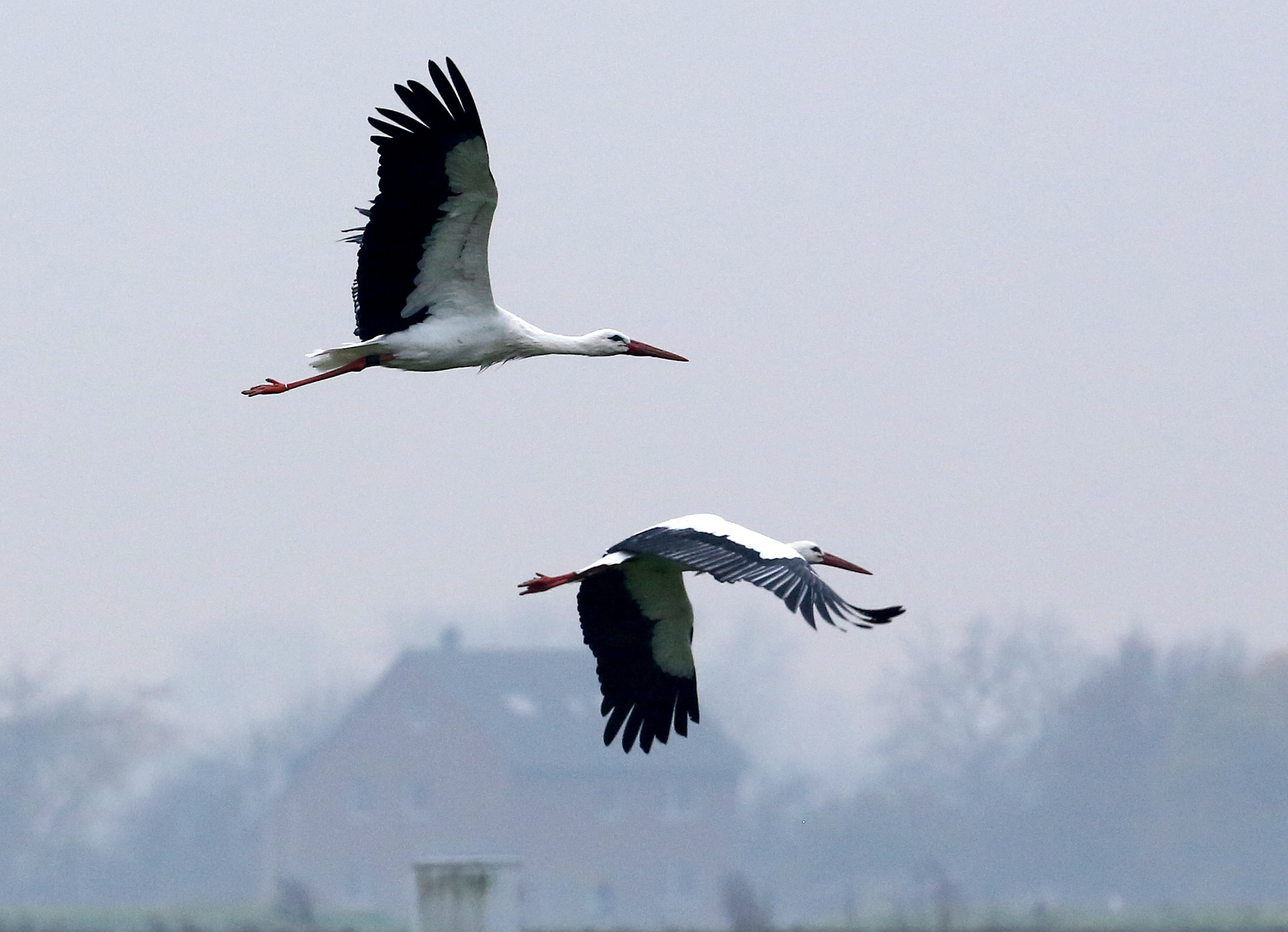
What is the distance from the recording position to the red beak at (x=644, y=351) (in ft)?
46.0

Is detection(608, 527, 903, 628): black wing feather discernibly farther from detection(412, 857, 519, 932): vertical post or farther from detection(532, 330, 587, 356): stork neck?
detection(412, 857, 519, 932): vertical post

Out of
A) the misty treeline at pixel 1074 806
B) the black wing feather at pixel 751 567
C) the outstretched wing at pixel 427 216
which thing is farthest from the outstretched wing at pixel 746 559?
the misty treeline at pixel 1074 806

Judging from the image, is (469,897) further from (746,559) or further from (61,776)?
(61,776)

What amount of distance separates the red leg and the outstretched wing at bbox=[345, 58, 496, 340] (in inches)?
4.8

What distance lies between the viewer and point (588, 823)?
55281 millimetres

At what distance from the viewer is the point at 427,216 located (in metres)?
12.3

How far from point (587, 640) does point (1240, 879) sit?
1769 inches

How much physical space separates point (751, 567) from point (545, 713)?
153 feet

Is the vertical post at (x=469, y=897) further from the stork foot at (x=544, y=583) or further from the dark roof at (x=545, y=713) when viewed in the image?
the dark roof at (x=545, y=713)

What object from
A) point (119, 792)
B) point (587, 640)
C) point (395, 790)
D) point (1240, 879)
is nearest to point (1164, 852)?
point (1240, 879)

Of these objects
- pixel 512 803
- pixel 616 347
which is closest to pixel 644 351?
pixel 616 347

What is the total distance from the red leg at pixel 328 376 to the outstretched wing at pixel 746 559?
159cm

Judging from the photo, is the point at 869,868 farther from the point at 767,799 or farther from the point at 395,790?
the point at 395,790

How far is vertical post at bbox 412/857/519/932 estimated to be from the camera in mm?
14438
